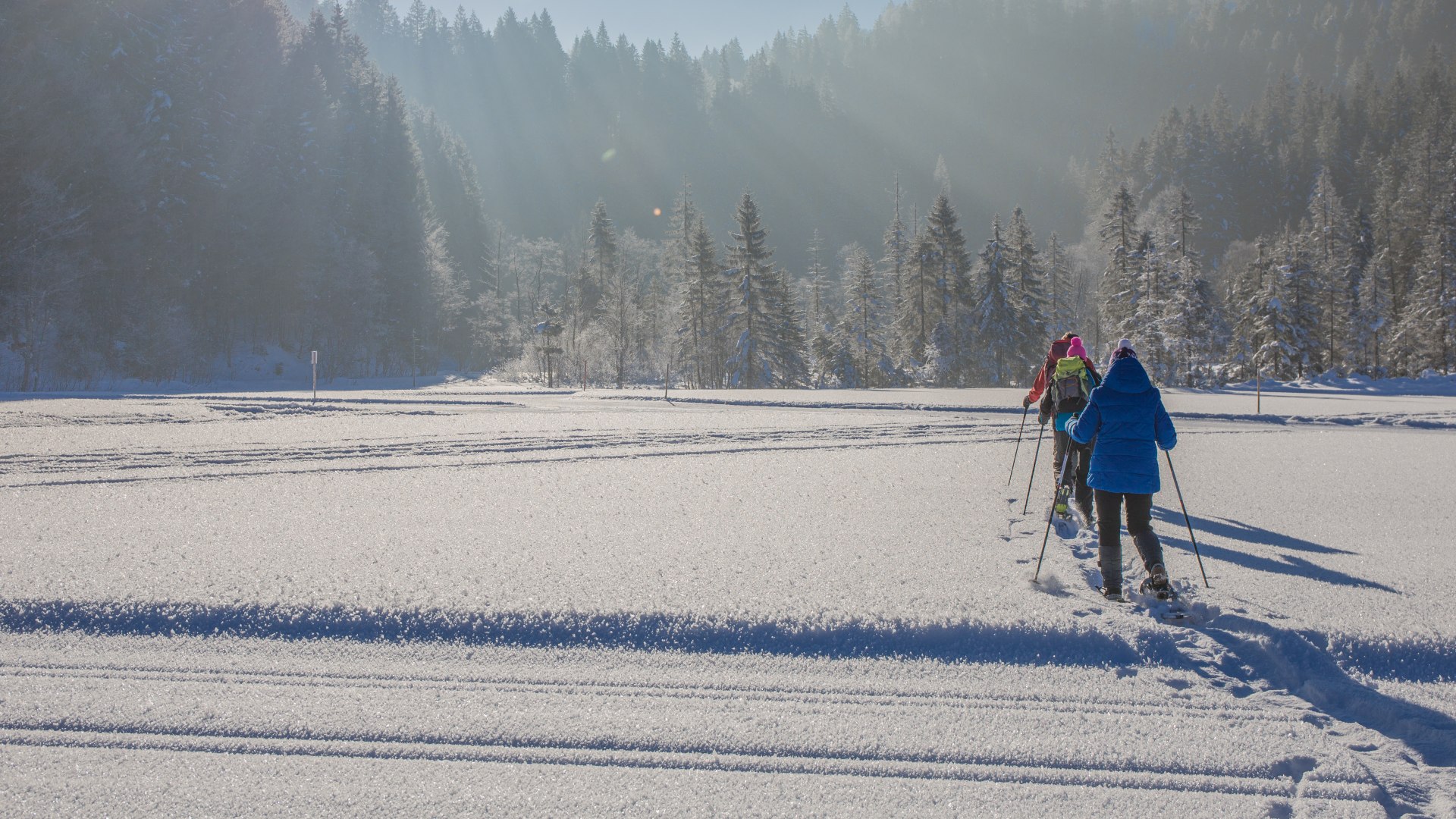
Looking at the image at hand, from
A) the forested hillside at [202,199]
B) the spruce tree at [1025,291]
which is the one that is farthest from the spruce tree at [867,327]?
the forested hillside at [202,199]

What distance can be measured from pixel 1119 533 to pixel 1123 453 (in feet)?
1.65

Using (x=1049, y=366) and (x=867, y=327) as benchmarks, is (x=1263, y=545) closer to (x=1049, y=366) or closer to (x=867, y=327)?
(x=1049, y=366)

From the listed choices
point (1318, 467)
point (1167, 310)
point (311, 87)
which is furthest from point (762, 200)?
point (1318, 467)

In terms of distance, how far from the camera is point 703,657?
371 cm

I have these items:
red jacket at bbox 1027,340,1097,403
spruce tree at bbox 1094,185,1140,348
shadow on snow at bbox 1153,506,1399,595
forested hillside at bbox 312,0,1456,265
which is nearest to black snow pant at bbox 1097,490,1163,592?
shadow on snow at bbox 1153,506,1399,595

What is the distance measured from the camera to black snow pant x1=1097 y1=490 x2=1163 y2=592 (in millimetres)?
4418

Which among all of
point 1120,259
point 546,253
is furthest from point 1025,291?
point 546,253

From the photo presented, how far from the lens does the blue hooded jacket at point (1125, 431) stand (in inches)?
174

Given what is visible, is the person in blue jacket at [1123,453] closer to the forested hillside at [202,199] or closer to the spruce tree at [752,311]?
the forested hillside at [202,199]

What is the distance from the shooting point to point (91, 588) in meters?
4.30

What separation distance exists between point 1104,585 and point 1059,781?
2.25m

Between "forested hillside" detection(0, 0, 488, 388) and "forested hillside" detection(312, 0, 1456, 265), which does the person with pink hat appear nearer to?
"forested hillside" detection(0, 0, 488, 388)

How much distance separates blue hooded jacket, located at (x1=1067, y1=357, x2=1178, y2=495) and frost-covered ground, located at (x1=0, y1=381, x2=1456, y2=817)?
2.60 feet

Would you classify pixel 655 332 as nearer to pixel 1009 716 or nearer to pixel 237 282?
pixel 237 282
